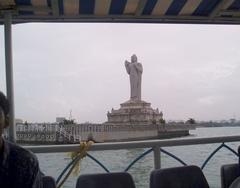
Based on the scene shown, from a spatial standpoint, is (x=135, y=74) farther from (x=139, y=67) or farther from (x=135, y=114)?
(x=135, y=114)

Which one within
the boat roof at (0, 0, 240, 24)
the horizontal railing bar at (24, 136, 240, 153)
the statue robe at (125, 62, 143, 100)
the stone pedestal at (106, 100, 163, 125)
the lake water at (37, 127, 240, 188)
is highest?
the statue robe at (125, 62, 143, 100)

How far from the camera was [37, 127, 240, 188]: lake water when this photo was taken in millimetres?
3047

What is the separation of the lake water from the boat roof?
1119mm

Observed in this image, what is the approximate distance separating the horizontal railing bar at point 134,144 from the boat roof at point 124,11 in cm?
105

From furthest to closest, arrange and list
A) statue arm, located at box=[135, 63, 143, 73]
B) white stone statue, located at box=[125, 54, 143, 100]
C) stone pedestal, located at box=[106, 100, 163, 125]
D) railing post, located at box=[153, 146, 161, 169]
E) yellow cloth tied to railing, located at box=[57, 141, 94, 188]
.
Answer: statue arm, located at box=[135, 63, 143, 73] < white stone statue, located at box=[125, 54, 143, 100] < stone pedestal, located at box=[106, 100, 163, 125] < railing post, located at box=[153, 146, 161, 169] < yellow cloth tied to railing, located at box=[57, 141, 94, 188]

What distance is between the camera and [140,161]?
326cm

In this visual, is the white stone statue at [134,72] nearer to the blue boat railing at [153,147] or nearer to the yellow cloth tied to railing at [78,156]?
the blue boat railing at [153,147]

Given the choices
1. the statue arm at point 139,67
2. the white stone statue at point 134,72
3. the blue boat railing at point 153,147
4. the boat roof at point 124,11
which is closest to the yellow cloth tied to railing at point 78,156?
the blue boat railing at point 153,147

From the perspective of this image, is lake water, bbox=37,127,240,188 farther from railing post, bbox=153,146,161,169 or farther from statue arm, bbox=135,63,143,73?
statue arm, bbox=135,63,143,73

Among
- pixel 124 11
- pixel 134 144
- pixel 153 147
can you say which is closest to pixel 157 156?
pixel 153 147

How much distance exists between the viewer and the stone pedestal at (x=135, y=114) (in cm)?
2592

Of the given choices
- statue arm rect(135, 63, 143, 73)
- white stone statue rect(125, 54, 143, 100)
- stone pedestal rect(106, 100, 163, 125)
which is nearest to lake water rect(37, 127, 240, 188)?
stone pedestal rect(106, 100, 163, 125)

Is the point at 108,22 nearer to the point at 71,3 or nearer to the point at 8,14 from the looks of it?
the point at 71,3

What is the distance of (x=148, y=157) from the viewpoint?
335 centimetres
